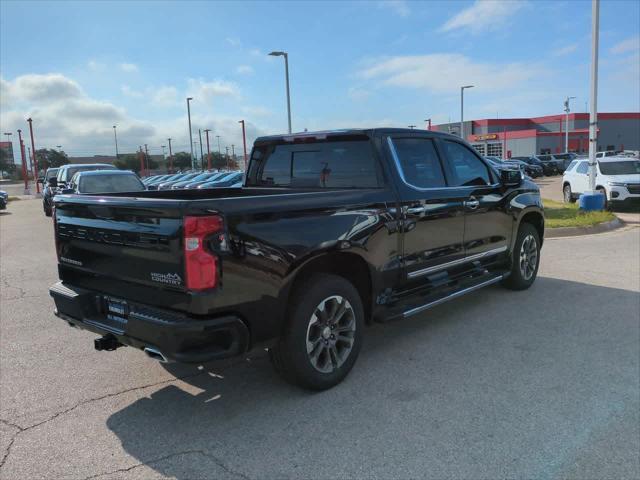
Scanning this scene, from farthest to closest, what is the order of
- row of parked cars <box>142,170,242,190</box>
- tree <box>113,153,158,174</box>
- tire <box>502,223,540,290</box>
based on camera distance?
1. tree <box>113,153,158,174</box>
2. row of parked cars <box>142,170,242,190</box>
3. tire <box>502,223,540,290</box>

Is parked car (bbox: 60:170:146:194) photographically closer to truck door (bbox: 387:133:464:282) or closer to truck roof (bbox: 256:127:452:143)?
truck roof (bbox: 256:127:452:143)

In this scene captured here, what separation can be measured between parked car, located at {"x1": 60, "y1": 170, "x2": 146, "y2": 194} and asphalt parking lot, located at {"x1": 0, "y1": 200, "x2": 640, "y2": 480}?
26.6 ft

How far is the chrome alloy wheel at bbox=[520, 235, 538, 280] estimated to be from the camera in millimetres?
6457

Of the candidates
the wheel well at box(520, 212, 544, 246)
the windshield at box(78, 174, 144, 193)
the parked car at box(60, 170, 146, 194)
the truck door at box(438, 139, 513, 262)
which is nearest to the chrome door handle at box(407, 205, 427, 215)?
the truck door at box(438, 139, 513, 262)

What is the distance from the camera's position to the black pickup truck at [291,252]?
3.07 m

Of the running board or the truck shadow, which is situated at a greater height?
the running board

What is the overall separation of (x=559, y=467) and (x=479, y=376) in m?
1.20

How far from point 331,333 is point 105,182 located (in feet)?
37.1

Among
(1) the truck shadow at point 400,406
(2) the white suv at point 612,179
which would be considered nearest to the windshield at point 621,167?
(2) the white suv at point 612,179

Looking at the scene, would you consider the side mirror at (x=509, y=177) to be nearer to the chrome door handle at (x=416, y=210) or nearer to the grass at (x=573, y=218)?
the chrome door handle at (x=416, y=210)

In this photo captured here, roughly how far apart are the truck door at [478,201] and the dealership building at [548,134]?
208 ft

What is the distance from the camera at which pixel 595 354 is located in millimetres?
4469

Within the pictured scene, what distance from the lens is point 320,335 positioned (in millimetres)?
3791

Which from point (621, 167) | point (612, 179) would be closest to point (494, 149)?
point (621, 167)
